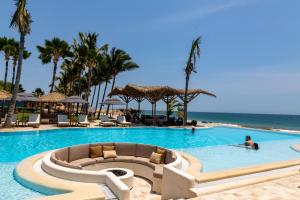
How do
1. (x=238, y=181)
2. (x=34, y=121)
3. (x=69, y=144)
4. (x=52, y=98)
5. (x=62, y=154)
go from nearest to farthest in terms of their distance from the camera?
(x=238, y=181) → (x=62, y=154) → (x=69, y=144) → (x=34, y=121) → (x=52, y=98)

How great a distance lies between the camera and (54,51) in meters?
26.8

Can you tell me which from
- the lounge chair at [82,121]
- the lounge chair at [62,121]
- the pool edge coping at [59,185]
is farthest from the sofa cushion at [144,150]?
the lounge chair at [82,121]

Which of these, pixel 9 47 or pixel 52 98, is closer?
pixel 52 98

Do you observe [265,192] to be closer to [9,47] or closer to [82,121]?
[82,121]


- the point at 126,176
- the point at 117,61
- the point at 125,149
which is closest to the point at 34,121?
the point at 125,149

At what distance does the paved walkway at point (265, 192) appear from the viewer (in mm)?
5210

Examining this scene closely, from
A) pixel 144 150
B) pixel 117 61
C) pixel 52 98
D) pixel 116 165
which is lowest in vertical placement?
pixel 116 165

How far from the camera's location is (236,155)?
12797 mm

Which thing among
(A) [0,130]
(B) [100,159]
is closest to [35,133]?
(A) [0,130]

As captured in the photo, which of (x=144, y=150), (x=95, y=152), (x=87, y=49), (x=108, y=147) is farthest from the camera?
(x=87, y=49)

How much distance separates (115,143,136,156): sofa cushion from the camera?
962cm

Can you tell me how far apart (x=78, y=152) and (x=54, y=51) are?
21031 mm

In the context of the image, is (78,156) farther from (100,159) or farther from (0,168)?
(0,168)

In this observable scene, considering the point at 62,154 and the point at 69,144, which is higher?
the point at 62,154
